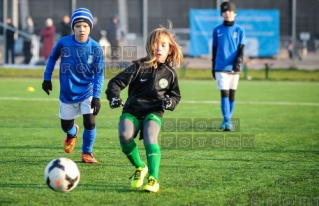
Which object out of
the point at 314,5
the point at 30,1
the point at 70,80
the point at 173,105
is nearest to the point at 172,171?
the point at 173,105

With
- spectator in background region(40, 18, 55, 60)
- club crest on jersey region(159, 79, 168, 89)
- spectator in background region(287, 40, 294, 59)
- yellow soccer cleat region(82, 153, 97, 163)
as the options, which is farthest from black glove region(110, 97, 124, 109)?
spectator in background region(40, 18, 55, 60)

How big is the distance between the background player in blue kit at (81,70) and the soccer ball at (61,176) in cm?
190

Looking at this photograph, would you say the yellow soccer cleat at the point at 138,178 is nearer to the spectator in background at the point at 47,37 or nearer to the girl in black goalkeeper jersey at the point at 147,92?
the girl in black goalkeeper jersey at the point at 147,92

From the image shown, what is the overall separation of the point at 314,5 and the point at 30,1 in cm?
1170

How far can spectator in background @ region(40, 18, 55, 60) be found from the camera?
83.9 ft

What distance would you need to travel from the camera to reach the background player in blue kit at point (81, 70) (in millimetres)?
7977

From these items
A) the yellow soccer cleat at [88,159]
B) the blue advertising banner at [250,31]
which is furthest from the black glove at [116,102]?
the blue advertising banner at [250,31]

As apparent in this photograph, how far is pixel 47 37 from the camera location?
84.1 feet

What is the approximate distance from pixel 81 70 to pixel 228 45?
440 centimetres

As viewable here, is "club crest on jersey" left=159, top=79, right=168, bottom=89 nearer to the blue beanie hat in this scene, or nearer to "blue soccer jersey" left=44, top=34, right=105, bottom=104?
"blue soccer jersey" left=44, top=34, right=105, bottom=104

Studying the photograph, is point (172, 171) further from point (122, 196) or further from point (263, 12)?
point (263, 12)

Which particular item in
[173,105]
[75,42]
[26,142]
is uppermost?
[75,42]

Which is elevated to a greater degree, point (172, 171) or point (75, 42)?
point (75, 42)

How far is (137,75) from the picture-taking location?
666cm
